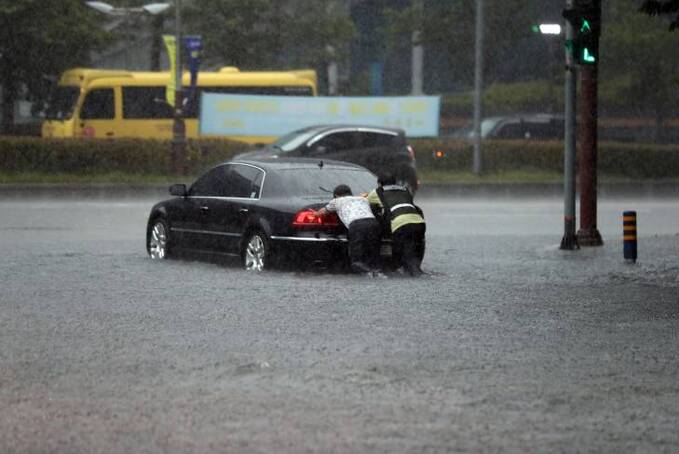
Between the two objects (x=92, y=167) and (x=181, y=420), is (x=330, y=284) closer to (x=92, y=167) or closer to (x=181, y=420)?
(x=181, y=420)

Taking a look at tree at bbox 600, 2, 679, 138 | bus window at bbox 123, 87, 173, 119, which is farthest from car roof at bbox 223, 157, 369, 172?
tree at bbox 600, 2, 679, 138

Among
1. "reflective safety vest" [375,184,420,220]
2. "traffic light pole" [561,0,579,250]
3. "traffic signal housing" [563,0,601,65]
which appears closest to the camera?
"reflective safety vest" [375,184,420,220]

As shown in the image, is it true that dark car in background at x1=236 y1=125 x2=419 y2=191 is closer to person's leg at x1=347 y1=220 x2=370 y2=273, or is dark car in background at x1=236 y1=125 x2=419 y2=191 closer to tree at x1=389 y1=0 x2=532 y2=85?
person's leg at x1=347 y1=220 x2=370 y2=273

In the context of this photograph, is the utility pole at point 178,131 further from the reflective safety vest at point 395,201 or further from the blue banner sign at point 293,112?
the reflective safety vest at point 395,201

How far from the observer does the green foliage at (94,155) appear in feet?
126

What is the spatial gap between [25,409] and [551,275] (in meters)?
10.3

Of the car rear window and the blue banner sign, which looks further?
the blue banner sign

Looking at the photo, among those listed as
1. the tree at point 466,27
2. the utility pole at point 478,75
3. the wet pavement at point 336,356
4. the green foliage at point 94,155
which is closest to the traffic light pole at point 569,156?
the wet pavement at point 336,356

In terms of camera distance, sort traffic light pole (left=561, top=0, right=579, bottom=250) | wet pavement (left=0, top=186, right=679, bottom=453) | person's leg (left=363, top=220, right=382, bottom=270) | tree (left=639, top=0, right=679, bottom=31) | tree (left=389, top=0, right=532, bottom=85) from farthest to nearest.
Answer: tree (left=389, top=0, right=532, bottom=85) → traffic light pole (left=561, top=0, right=579, bottom=250) → person's leg (left=363, top=220, right=382, bottom=270) → tree (left=639, top=0, right=679, bottom=31) → wet pavement (left=0, top=186, right=679, bottom=453)

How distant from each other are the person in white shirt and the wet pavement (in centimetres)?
25

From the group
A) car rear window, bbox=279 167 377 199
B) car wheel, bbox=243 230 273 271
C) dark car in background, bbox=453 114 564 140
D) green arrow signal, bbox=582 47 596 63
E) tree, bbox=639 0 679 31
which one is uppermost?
tree, bbox=639 0 679 31

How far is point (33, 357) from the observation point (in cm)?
1091

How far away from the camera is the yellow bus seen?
46.3 metres

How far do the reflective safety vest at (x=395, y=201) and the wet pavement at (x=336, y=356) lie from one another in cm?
85
